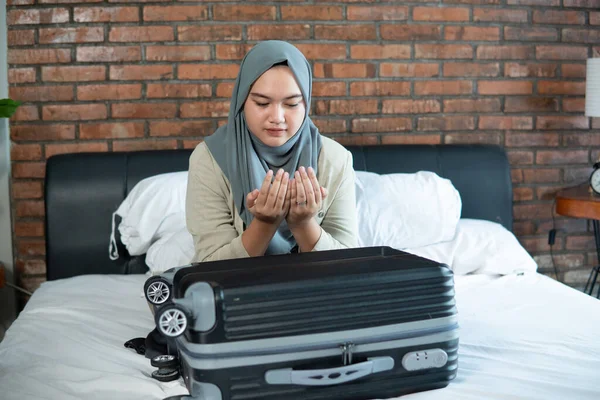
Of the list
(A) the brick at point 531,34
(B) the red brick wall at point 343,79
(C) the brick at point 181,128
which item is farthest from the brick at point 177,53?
(A) the brick at point 531,34

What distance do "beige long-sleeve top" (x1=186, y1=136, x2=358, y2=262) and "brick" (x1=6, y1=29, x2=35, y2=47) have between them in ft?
4.15

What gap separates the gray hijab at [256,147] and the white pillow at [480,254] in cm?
71

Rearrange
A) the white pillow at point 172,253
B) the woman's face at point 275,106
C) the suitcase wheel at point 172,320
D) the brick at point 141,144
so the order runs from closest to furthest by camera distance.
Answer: the suitcase wheel at point 172,320 → the woman's face at point 275,106 → the white pillow at point 172,253 → the brick at point 141,144

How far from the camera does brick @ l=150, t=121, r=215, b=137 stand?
265 centimetres

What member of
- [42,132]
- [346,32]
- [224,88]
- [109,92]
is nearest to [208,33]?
[224,88]

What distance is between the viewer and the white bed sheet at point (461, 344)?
4.07 feet

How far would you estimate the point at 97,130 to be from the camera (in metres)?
2.62

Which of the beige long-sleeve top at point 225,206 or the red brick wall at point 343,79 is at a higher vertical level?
the red brick wall at point 343,79

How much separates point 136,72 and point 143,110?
0.51ft

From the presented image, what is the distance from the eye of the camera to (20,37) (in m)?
2.55

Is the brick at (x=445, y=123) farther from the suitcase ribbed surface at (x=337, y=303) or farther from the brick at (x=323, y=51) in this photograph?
the suitcase ribbed surface at (x=337, y=303)

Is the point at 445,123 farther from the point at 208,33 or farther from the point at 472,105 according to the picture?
the point at 208,33

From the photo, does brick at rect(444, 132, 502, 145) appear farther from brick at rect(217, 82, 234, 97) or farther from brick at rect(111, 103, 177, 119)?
brick at rect(111, 103, 177, 119)

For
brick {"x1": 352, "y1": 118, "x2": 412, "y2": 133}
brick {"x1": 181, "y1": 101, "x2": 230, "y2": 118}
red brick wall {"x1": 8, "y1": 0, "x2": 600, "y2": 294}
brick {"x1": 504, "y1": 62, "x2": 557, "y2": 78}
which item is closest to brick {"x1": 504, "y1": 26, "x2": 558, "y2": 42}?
red brick wall {"x1": 8, "y1": 0, "x2": 600, "y2": 294}
